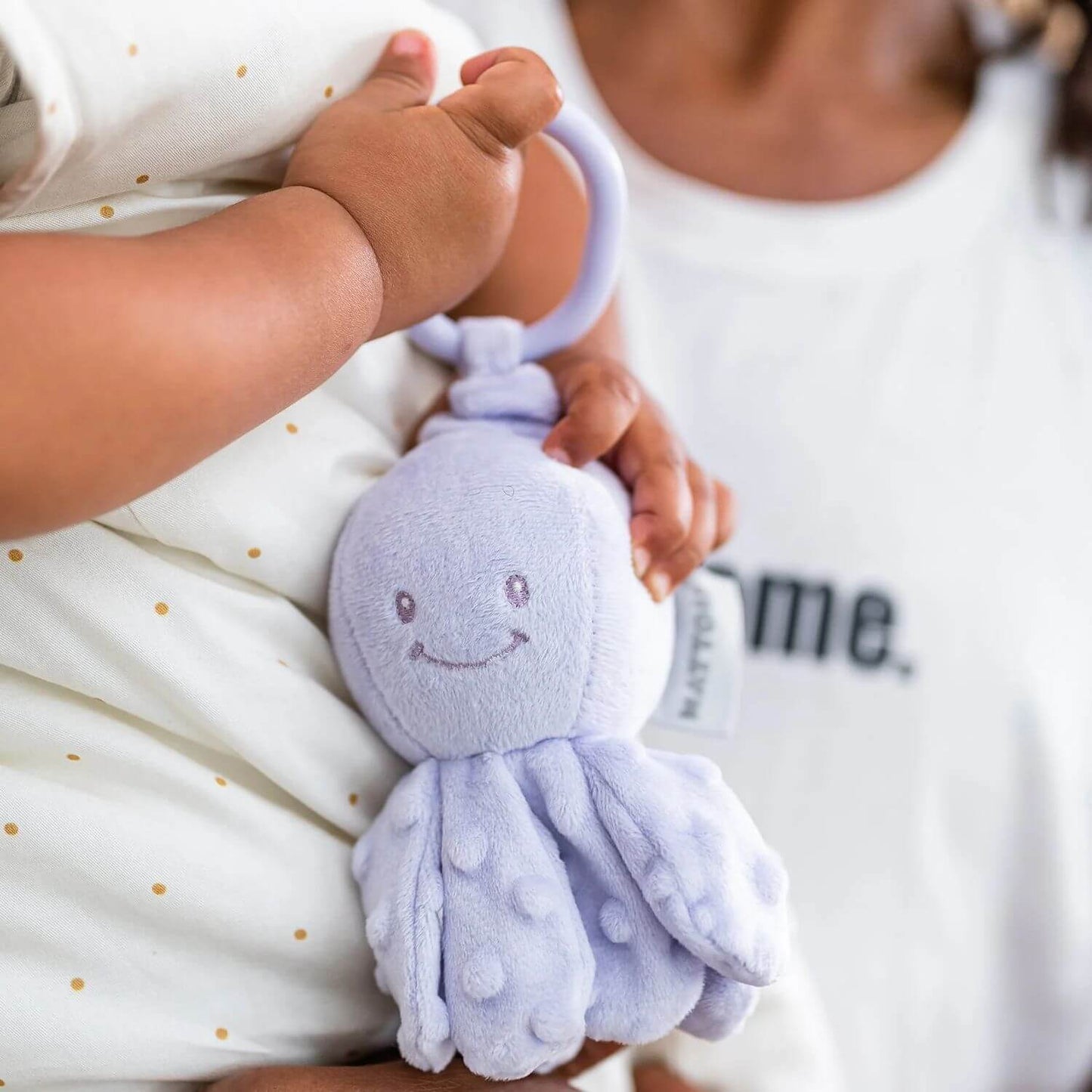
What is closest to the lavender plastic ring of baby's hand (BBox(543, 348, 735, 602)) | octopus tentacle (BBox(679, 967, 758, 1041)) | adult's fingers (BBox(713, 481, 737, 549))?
baby's hand (BBox(543, 348, 735, 602))

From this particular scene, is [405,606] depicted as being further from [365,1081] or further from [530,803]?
[365,1081]

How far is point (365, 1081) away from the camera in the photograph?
0.48m

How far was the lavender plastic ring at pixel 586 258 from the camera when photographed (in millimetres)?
519

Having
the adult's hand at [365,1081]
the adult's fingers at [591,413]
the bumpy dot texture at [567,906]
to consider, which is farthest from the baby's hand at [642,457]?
the adult's hand at [365,1081]

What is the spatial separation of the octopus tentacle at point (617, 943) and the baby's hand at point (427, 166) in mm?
216

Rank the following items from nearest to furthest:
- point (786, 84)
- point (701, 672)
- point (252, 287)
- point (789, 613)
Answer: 1. point (252, 287)
2. point (701, 672)
3. point (789, 613)
4. point (786, 84)

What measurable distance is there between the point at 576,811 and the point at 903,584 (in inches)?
23.0

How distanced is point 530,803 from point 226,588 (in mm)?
167

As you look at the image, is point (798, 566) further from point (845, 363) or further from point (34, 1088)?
point (34, 1088)

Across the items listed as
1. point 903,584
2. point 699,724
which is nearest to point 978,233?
point 903,584

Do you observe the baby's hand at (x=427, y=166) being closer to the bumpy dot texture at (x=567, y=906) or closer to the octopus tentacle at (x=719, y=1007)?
the bumpy dot texture at (x=567, y=906)

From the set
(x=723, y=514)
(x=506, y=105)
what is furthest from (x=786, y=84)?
(x=506, y=105)

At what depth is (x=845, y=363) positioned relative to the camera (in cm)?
98

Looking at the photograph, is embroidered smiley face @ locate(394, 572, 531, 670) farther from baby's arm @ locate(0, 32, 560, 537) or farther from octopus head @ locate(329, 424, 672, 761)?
baby's arm @ locate(0, 32, 560, 537)
